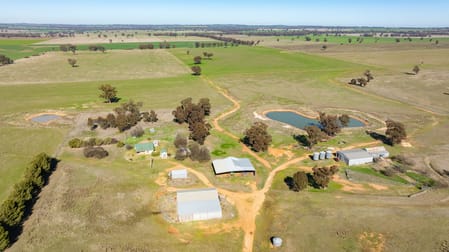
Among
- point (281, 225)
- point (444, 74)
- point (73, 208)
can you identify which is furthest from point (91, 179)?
point (444, 74)

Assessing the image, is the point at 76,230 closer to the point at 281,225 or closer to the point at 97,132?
the point at 281,225

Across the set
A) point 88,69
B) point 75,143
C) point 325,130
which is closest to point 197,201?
point 75,143

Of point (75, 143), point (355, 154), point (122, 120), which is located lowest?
point (75, 143)

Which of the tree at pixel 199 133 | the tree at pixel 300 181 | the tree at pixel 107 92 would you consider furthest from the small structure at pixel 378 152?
the tree at pixel 107 92

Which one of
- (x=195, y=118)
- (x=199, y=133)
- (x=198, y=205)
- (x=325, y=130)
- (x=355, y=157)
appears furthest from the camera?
(x=195, y=118)

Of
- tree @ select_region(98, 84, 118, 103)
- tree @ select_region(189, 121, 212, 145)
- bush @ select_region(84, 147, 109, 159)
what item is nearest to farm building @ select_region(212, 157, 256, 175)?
tree @ select_region(189, 121, 212, 145)

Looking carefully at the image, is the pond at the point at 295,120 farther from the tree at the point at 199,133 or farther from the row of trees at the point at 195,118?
the tree at the point at 199,133

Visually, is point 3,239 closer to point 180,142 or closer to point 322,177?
point 180,142
